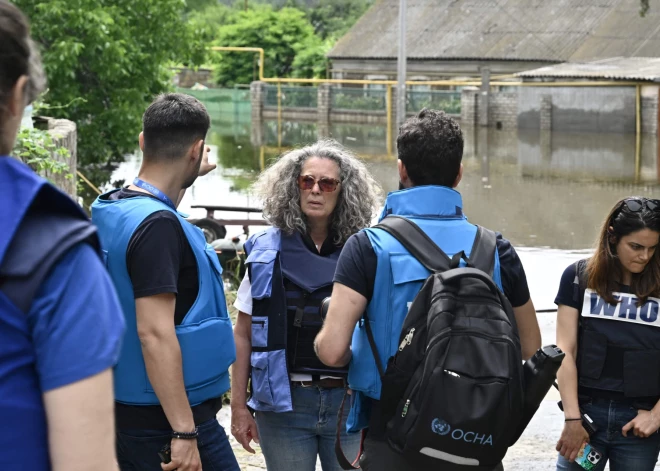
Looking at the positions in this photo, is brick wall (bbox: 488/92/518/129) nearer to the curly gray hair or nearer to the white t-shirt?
the curly gray hair

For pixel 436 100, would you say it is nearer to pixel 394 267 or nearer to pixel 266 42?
pixel 266 42

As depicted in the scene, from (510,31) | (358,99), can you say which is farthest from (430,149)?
(510,31)

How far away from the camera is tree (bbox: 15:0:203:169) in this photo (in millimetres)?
16625

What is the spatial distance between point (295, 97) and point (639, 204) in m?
40.1

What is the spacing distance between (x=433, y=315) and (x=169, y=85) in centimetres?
→ 1679

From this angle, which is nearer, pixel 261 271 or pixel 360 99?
pixel 261 271

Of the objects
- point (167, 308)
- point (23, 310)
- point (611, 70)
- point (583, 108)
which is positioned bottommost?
point (167, 308)

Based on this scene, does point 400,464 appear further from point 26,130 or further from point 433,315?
point 26,130

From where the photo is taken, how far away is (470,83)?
133ft

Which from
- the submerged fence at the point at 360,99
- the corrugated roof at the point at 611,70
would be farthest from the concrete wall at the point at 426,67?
the submerged fence at the point at 360,99

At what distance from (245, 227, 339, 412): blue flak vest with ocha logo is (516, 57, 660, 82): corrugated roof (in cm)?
2967

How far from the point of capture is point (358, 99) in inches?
1622

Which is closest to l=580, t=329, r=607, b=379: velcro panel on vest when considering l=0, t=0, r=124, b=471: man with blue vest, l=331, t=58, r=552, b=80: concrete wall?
l=0, t=0, r=124, b=471: man with blue vest

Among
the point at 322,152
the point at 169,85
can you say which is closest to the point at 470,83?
the point at 169,85
